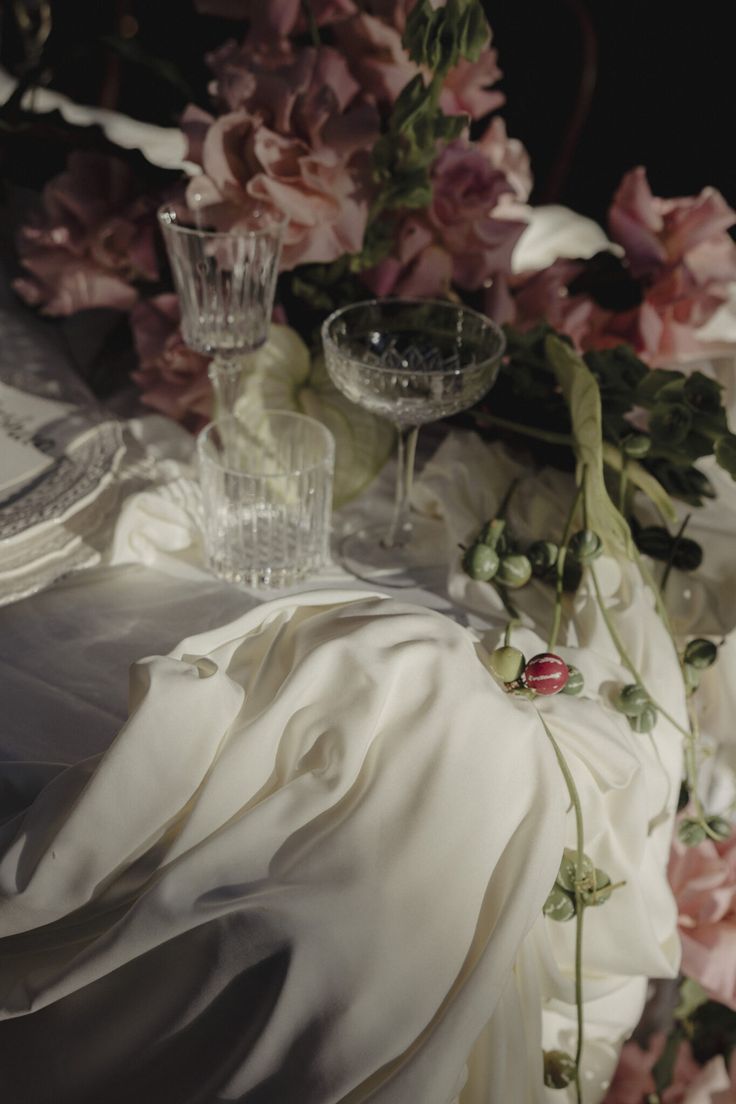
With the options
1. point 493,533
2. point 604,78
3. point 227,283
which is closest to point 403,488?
point 493,533

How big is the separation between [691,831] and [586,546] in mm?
230

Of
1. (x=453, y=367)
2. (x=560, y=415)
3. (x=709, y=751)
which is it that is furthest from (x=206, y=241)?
(x=709, y=751)

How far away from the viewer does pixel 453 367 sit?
38.3 inches

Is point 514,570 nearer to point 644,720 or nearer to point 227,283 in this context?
point 644,720

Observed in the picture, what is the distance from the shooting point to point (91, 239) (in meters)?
1.14

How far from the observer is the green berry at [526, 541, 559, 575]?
0.87 meters

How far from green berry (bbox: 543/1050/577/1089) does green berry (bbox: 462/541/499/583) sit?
353 mm

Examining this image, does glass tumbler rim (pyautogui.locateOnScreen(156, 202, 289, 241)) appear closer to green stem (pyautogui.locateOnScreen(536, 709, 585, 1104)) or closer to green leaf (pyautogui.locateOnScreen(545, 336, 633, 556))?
green leaf (pyautogui.locateOnScreen(545, 336, 633, 556))

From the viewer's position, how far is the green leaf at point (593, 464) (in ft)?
2.75

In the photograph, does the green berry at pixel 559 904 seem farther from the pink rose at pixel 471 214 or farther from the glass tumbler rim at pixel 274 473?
the pink rose at pixel 471 214

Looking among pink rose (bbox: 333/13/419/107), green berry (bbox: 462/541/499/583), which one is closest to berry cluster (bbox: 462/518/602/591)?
green berry (bbox: 462/541/499/583)

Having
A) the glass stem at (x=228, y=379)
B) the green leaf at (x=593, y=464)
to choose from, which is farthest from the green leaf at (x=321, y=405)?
the green leaf at (x=593, y=464)

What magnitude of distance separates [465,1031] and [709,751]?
42 cm

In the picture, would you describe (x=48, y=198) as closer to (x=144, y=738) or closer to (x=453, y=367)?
(x=453, y=367)
